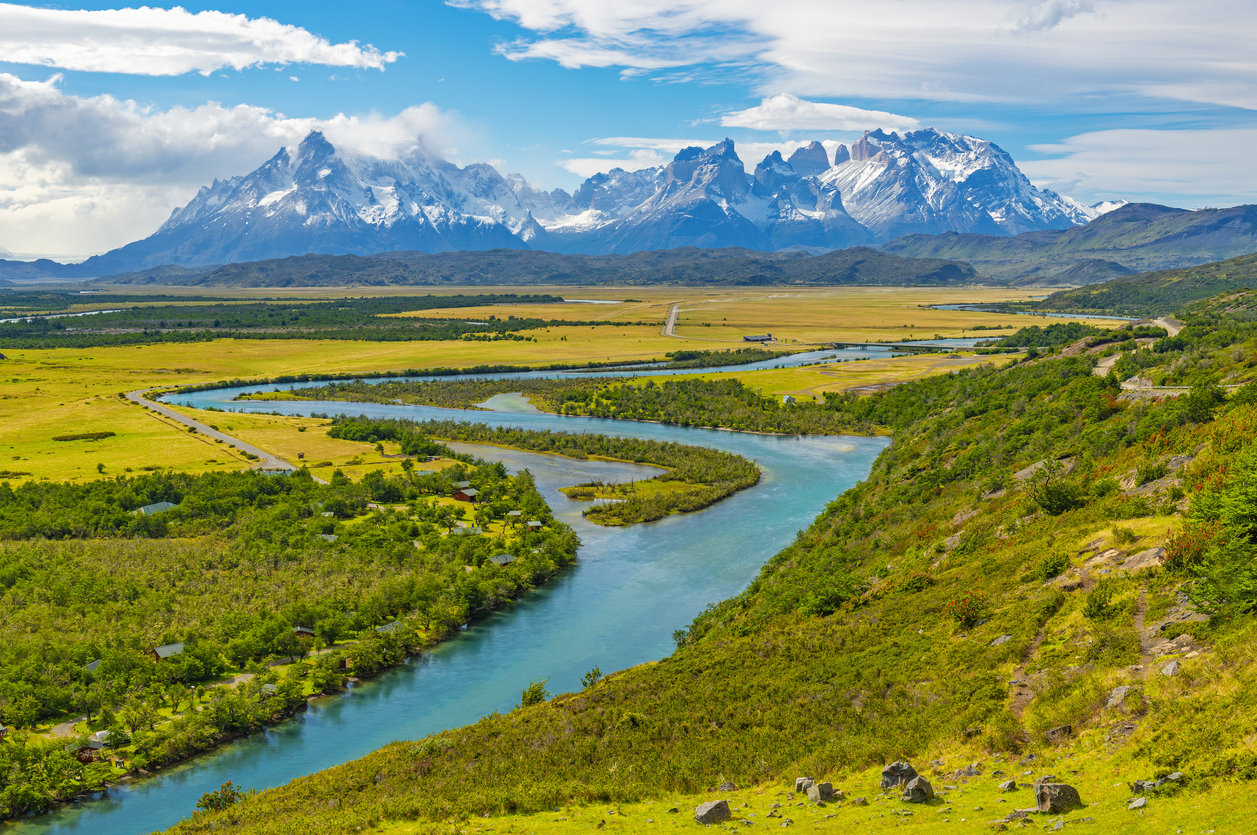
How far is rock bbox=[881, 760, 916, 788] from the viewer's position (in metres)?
23.1

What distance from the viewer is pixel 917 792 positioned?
2167 cm

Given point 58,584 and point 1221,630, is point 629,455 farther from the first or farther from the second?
point 1221,630

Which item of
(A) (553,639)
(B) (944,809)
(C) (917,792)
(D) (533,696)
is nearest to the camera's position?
(B) (944,809)

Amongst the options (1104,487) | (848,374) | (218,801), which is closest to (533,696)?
(218,801)

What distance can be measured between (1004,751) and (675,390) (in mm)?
130695

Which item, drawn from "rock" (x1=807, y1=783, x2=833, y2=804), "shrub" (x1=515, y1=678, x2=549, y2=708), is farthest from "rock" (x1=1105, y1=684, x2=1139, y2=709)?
"shrub" (x1=515, y1=678, x2=549, y2=708)

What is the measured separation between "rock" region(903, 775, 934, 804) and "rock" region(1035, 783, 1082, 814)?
3.10 meters

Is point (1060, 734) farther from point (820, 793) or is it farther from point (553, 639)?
point (553, 639)

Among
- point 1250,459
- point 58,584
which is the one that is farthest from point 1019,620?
point 58,584

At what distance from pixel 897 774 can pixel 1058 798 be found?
508 centimetres

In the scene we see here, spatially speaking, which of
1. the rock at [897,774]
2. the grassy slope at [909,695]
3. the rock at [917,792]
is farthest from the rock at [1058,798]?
the rock at [897,774]

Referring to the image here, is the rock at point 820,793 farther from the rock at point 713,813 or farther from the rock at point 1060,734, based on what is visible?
the rock at point 1060,734

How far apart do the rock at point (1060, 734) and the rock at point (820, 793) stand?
20.5 ft

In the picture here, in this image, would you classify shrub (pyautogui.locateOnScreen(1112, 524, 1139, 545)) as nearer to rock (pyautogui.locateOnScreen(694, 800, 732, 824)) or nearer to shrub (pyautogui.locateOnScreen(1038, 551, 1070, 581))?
shrub (pyautogui.locateOnScreen(1038, 551, 1070, 581))
